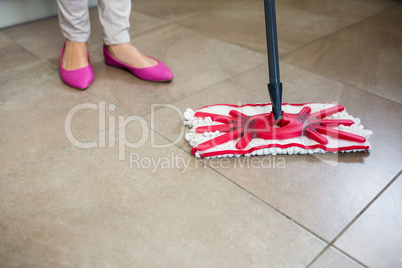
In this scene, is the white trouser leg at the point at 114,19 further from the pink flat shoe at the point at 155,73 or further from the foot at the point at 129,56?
the pink flat shoe at the point at 155,73

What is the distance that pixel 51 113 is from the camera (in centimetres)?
118

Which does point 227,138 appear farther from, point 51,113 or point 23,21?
point 23,21

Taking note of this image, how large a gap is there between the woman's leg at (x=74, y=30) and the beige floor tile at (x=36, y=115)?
0.09m

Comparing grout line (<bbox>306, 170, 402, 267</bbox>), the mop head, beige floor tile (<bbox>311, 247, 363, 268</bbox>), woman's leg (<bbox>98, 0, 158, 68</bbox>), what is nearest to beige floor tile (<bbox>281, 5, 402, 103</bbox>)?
the mop head

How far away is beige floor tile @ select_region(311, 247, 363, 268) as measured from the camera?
27.6 inches

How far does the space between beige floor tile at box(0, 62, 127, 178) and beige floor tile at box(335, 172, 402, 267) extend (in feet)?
2.35

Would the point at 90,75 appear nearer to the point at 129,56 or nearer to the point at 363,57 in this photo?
the point at 129,56

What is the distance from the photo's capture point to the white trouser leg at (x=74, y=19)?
1313mm

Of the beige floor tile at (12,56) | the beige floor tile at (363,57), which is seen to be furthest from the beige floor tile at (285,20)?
the beige floor tile at (12,56)

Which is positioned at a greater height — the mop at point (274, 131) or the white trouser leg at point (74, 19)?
the white trouser leg at point (74, 19)

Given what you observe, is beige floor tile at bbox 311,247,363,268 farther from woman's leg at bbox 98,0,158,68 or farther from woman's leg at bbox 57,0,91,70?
woman's leg at bbox 57,0,91,70

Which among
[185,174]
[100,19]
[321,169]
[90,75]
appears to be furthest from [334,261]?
[100,19]

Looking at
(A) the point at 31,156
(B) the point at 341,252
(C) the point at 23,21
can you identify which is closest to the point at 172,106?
(A) the point at 31,156

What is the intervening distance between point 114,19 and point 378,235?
43.6 inches
